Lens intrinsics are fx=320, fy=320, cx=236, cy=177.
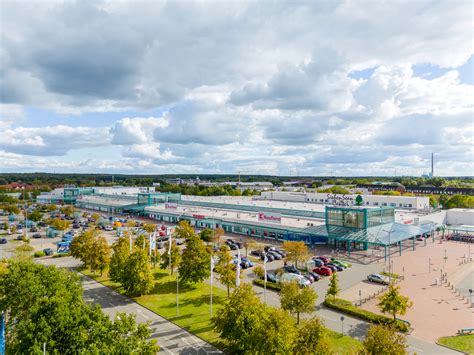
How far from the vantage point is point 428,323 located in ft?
108

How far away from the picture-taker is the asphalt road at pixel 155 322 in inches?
1112

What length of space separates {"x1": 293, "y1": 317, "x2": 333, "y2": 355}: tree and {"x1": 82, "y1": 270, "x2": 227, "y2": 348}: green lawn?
8468 mm

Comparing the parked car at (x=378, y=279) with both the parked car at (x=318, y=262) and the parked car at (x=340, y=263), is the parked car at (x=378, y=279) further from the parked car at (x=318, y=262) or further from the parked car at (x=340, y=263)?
the parked car at (x=318, y=262)

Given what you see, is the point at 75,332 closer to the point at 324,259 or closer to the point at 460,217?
the point at 324,259

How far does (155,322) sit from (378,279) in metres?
30.7

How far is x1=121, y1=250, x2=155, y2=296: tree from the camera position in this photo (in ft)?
126

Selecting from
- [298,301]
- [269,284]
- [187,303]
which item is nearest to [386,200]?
[269,284]

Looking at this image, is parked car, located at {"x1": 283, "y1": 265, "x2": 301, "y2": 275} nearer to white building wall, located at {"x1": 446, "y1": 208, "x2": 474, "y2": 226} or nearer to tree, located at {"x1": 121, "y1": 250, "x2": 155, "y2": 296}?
tree, located at {"x1": 121, "y1": 250, "x2": 155, "y2": 296}

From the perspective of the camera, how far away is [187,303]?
124ft

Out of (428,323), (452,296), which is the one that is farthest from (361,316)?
(452,296)

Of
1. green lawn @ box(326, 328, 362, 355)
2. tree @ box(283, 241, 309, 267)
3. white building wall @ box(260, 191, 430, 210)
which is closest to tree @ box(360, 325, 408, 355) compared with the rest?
green lawn @ box(326, 328, 362, 355)

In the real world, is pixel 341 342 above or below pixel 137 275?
below

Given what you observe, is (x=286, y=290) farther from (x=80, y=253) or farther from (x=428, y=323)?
(x=80, y=253)

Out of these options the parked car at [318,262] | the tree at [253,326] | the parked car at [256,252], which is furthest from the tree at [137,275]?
the parked car at [318,262]
